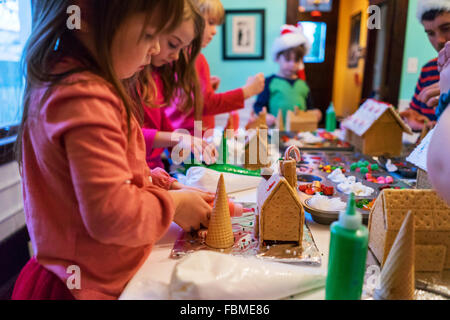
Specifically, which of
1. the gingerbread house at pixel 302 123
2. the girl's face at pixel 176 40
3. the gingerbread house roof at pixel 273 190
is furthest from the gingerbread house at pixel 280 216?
the gingerbread house at pixel 302 123

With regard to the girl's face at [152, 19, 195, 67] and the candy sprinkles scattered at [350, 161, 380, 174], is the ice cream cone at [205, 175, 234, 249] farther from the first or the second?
the candy sprinkles scattered at [350, 161, 380, 174]

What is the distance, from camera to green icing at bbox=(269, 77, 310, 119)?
2779 mm

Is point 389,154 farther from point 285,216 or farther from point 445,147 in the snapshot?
point 445,147

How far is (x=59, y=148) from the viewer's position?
1.68 feet

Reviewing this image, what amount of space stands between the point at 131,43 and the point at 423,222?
0.61 m

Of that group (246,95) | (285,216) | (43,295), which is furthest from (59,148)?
(246,95)

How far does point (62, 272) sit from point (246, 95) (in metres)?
1.48

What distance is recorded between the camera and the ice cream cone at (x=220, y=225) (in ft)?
2.29

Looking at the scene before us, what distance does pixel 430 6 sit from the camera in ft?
4.54

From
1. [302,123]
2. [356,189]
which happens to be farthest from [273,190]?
[302,123]

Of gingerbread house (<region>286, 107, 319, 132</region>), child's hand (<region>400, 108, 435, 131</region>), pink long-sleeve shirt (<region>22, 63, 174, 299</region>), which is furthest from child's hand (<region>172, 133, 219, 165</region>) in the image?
child's hand (<region>400, 108, 435, 131</region>)

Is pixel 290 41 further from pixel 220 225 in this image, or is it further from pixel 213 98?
pixel 220 225

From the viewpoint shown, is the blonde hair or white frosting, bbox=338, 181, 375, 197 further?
the blonde hair

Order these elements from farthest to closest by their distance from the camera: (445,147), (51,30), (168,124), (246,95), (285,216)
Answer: (246,95), (168,124), (285,216), (51,30), (445,147)
